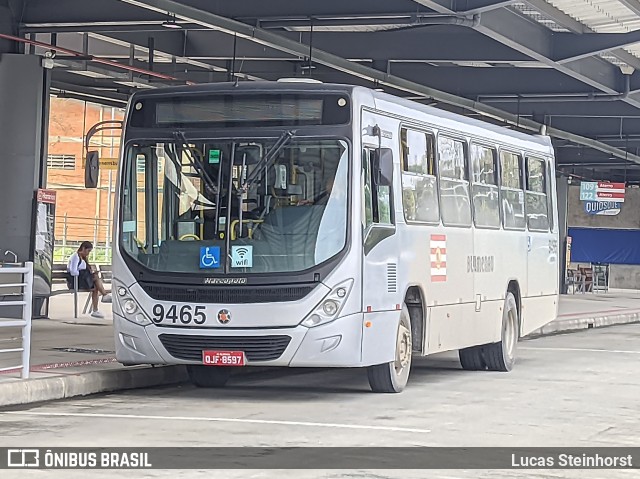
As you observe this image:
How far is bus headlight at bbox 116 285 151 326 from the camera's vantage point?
13484 millimetres

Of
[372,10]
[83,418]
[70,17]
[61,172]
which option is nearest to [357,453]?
[83,418]

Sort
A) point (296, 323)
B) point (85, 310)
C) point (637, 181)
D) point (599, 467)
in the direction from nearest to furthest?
1. point (599, 467)
2. point (296, 323)
3. point (85, 310)
4. point (637, 181)

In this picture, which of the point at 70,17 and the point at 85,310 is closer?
the point at 70,17

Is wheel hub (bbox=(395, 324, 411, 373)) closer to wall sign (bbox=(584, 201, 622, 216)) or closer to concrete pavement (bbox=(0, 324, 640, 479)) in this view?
concrete pavement (bbox=(0, 324, 640, 479))

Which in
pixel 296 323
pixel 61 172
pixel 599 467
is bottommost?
pixel 599 467

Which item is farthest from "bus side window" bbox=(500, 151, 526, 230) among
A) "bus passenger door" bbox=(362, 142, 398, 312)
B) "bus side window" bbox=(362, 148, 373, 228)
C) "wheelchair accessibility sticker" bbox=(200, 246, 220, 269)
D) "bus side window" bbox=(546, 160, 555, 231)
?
"wheelchair accessibility sticker" bbox=(200, 246, 220, 269)

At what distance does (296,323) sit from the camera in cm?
1307

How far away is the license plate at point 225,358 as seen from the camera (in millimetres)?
13133

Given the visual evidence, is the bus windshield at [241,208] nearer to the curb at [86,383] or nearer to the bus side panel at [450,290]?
the curb at [86,383]

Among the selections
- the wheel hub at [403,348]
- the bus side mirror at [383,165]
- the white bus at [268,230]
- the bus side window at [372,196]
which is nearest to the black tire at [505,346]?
the white bus at [268,230]

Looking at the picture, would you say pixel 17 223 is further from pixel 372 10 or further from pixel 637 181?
pixel 637 181

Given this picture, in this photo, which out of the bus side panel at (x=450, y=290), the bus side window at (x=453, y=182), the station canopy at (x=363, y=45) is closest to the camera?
the bus side panel at (x=450, y=290)

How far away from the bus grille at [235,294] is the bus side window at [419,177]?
6.84ft

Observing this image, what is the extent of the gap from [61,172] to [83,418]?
4692 centimetres
